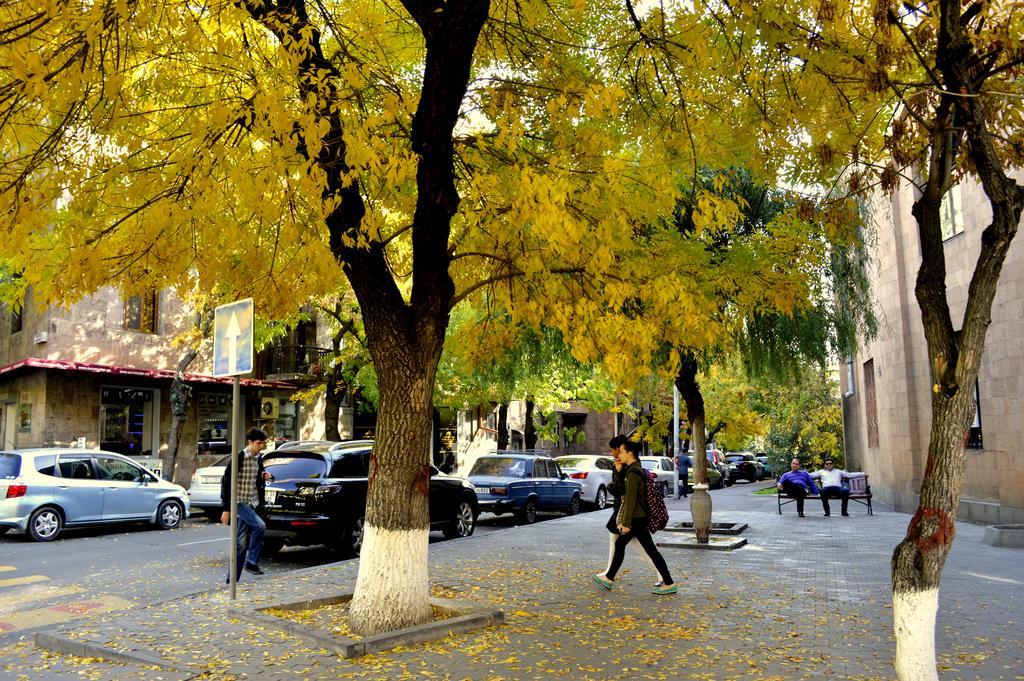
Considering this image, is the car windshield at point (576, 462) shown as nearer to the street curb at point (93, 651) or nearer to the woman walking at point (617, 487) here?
the woman walking at point (617, 487)

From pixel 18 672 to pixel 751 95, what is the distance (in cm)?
808

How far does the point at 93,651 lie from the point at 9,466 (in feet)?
31.4

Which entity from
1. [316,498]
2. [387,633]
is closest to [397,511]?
[387,633]

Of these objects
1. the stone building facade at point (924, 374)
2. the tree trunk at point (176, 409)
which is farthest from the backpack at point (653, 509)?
the tree trunk at point (176, 409)

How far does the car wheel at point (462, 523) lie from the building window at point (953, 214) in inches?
427

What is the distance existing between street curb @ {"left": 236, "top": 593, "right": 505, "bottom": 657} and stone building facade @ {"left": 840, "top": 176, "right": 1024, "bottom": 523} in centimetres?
1149

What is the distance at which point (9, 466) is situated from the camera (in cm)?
1417

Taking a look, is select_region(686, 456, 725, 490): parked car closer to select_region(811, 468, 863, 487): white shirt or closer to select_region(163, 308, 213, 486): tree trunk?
select_region(811, 468, 863, 487): white shirt

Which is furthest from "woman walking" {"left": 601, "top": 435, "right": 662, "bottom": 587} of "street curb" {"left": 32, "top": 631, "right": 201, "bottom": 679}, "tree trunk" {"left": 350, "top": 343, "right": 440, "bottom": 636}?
"street curb" {"left": 32, "top": 631, "right": 201, "bottom": 679}

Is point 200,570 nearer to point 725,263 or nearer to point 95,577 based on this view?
point 95,577

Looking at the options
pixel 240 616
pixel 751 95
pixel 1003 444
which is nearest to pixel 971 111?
pixel 751 95

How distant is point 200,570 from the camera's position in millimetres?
10984

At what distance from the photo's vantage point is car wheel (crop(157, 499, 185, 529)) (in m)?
16.1

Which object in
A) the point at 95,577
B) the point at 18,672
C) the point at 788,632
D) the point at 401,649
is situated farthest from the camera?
the point at 95,577
